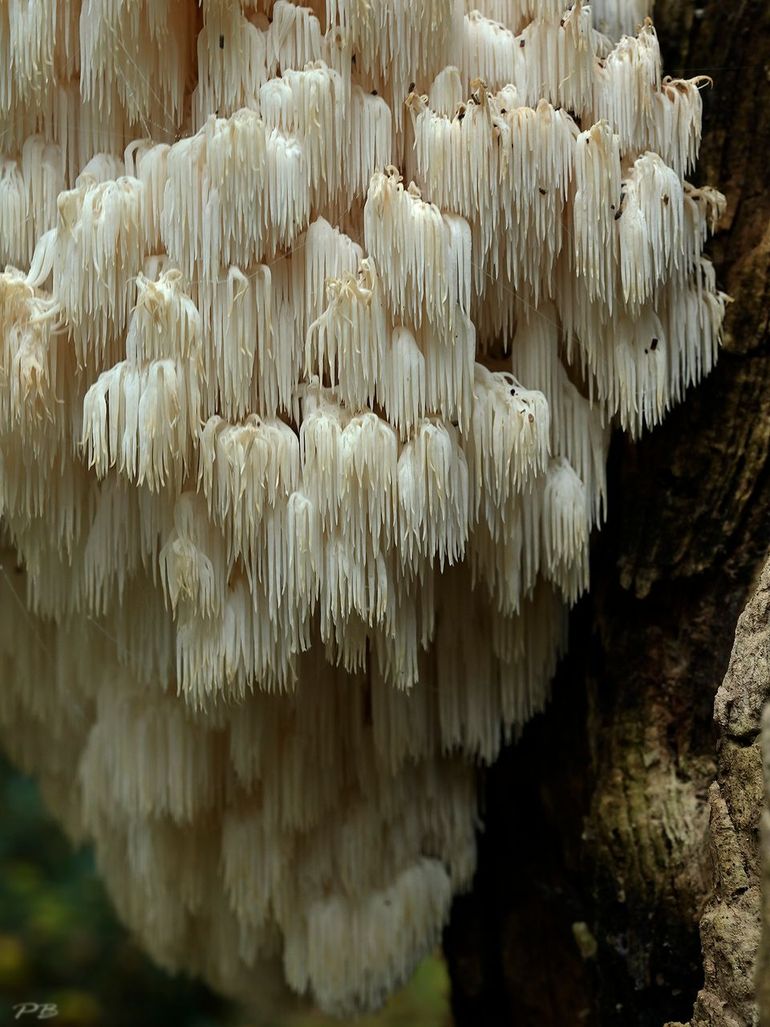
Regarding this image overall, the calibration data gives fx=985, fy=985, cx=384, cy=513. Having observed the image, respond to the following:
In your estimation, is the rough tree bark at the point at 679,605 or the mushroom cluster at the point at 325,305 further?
the rough tree bark at the point at 679,605

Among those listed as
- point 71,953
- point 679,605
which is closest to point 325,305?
point 679,605

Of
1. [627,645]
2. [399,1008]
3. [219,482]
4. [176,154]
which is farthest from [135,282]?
[399,1008]

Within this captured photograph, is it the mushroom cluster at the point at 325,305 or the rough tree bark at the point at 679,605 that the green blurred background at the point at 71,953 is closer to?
the rough tree bark at the point at 679,605

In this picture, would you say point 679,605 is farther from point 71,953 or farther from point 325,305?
point 71,953

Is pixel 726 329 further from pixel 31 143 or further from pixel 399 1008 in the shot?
pixel 399 1008

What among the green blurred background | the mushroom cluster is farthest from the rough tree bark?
the green blurred background

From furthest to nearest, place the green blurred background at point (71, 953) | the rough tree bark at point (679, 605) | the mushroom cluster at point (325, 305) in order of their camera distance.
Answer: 1. the green blurred background at point (71, 953)
2. the rough tree bark at point (679, 605)
3. the mushroom cluster at point (325, 305)

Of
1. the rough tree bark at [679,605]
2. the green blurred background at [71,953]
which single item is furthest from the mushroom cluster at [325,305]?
the green blurred background at [71,953]
